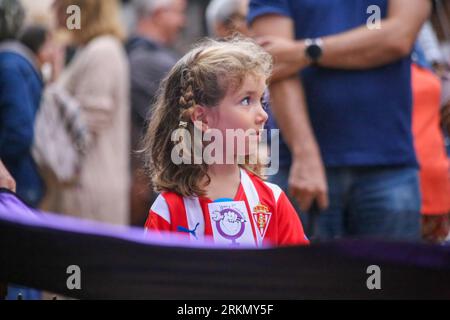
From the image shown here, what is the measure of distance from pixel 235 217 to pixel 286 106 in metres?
0.95

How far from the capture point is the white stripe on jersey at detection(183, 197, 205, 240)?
2211 millimetres

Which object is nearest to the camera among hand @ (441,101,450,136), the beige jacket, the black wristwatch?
the black wristwatch

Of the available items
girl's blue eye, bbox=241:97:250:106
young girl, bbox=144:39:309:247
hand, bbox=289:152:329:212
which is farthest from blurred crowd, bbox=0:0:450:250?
girl's blue eye, bbox=241:97:250:106

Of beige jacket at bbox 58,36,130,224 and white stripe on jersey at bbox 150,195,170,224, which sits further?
beige jacket at bbox 58,36,130,224

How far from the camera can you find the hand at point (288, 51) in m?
3.05

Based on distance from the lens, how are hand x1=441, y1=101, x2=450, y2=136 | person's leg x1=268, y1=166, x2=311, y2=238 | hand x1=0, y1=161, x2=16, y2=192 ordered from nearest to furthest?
hand x1=0, y1=161, x2=16, y2=192
person's leg x1=268, y1=166, x2=311, y2=238
hand x1=441, y1=101, x2=450, y2=136

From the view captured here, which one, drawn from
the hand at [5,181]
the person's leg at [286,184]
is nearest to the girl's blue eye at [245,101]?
the hand at [5,181]

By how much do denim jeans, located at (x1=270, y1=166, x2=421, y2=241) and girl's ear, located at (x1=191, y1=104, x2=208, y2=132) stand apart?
895 millimetres

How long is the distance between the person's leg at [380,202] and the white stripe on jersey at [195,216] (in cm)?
104

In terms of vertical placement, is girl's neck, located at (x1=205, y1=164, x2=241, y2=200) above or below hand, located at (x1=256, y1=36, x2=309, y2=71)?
below

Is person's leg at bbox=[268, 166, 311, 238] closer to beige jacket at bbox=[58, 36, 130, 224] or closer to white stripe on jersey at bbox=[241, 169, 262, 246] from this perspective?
white stripe on jersey at bbox=[241, 169, 262, 246]

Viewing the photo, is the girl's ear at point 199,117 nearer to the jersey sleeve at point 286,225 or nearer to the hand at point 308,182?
the jersey sleeve at point 286,225

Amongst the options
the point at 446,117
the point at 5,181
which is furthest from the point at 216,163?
the point at 446,117

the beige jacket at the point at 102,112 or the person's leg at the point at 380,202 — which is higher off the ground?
the beige jacket at the point at 102,112
